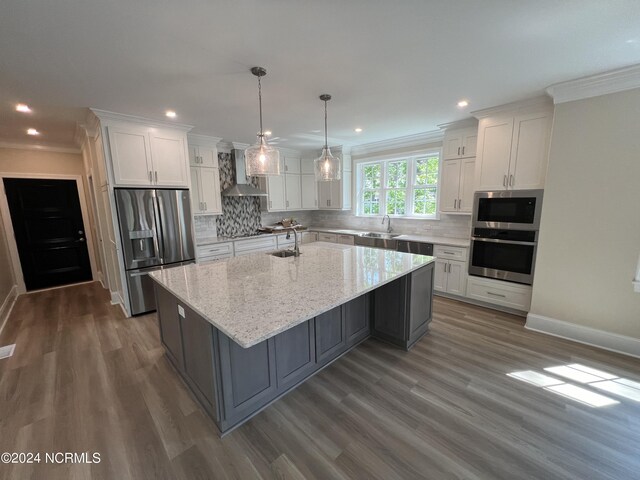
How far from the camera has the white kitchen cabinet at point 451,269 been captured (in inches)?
146

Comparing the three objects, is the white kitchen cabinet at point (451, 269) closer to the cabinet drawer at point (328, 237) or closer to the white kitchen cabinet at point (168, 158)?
the cabinet drawer at point (328, 237)

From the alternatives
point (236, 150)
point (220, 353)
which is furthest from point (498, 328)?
point (236, 150)

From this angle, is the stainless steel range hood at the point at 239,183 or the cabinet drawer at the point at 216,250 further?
the stainless steel range hood at the point at 239,183

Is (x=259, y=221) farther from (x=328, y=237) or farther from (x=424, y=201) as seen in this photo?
(x=424, y=201)

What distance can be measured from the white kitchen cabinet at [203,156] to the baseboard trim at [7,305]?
316cm

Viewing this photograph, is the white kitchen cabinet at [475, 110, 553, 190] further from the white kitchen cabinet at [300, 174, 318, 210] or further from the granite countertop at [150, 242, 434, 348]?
the white kitchen cabinet at [300, 174, 318, 210]

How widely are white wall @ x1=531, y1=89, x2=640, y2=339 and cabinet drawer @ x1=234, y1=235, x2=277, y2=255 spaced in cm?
409

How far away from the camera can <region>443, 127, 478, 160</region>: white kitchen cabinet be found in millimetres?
3678

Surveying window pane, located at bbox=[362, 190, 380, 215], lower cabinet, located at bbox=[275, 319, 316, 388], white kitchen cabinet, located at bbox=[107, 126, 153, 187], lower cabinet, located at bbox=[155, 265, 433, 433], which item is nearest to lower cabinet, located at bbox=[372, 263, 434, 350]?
lower cabinet, located at bbox=[155, 265, 433, 433]

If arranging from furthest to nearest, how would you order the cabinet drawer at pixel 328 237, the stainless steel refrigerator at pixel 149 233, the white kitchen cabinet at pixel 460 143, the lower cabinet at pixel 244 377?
the cabinet drawer at pixel 328 237, the white kitchen cabinet at pixel 460 143, the stainless steel refrigerator at pixel 149 233, the lower cabinet at pixel 244 377

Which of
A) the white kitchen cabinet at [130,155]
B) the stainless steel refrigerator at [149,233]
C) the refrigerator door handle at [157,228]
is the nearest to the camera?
the white kitchen cabinet at [130,155]

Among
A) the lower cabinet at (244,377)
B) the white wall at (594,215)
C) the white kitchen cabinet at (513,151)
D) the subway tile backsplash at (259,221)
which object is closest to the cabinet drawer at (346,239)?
the subway tile backsplash at (259,221)

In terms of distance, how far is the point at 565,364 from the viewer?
7.84 feet

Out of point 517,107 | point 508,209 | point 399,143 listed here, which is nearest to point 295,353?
point 508,209
